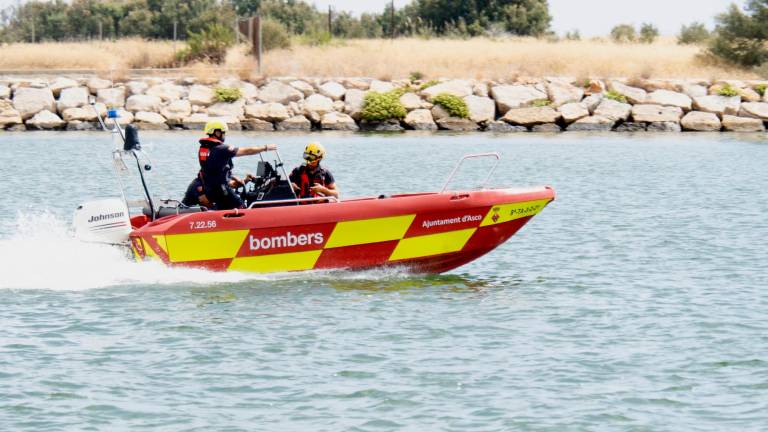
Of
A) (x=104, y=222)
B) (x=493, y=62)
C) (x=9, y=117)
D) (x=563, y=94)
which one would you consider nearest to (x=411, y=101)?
(x=563, y=94)

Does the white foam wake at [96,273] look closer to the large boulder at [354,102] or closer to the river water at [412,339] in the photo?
the river water at [412,339]

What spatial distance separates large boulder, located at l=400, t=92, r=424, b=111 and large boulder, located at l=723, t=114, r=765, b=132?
10.8m

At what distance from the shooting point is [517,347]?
39.1 feet

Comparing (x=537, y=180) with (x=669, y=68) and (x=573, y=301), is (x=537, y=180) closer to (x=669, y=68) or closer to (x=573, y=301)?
(x=573, y=301)

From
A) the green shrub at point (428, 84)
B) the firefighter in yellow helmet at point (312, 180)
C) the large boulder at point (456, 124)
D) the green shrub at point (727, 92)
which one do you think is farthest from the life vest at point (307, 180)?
the green shrub at point (727, 92)

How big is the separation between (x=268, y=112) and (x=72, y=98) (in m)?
6.92

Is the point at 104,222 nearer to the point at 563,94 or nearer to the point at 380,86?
the point at 380,86

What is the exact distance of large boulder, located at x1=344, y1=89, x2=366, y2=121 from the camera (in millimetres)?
43000

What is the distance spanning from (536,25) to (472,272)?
59.5m

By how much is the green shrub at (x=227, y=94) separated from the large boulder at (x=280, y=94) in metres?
0.84

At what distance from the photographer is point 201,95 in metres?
43.2

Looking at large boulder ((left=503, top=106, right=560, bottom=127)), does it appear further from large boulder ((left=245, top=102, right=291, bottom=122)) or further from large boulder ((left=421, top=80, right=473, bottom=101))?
large boulder ((left=245, top=102, right=291, bottom=122))

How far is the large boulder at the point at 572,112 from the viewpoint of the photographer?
141 ft

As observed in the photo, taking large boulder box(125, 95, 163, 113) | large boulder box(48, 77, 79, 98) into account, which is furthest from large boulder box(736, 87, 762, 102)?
large boulder box(48, 77, 79, 98)
